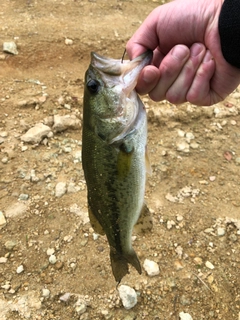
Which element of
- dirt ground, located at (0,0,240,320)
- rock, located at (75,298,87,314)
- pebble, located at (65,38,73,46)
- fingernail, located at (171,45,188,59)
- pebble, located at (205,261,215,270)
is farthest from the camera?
pebble, located at (65,38,73,46)

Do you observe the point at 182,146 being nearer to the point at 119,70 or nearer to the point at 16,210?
the point at 16,210

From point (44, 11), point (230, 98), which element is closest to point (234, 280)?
point (230, 98)

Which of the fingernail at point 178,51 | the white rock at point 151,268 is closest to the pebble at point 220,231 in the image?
the white rock at point 151,268

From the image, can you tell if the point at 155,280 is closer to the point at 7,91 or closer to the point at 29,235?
the point at 29,235

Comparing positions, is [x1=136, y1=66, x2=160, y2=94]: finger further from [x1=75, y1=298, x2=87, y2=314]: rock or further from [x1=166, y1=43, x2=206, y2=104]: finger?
[x1=75, y1=298, x2=87, y2=314]: rock

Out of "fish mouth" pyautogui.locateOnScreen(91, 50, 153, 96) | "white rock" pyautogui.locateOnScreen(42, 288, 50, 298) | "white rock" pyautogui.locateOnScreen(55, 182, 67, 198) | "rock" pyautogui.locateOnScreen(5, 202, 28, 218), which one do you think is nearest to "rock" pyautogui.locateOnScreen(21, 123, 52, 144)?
"white rock" pyautogui.locateOnScreen(55, 182, 67, 198)

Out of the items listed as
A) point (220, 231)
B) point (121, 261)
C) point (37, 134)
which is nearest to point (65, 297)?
point (121, 261)
